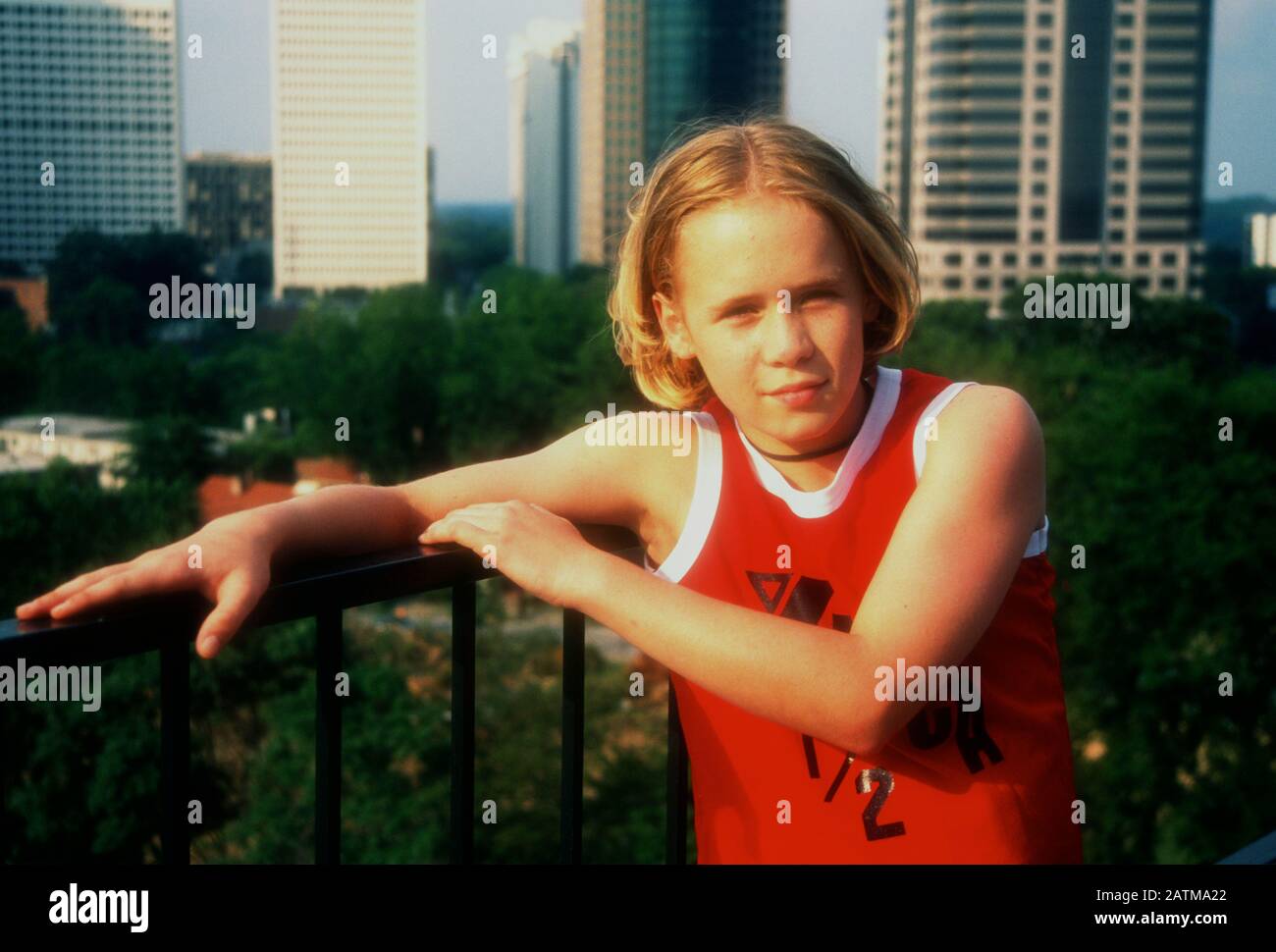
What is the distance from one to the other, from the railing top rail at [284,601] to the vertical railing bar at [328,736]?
1.4 inches

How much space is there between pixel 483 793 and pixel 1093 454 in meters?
11.6

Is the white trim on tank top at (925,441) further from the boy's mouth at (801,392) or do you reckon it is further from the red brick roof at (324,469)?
the red brick roof at (324,469)

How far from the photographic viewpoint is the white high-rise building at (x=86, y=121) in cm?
5728

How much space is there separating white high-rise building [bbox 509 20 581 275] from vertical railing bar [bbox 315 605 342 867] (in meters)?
98.1

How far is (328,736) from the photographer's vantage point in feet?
5.38

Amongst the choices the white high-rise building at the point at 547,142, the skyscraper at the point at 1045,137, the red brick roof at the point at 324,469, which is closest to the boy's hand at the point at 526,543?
the red brick roof at the point at 324,469

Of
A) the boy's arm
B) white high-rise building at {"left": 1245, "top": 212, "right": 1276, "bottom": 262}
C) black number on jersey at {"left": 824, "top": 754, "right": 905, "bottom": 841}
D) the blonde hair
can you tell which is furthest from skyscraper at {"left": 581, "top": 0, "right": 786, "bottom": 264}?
black number on jersey at {"left": 824, "top": 754, "right": 905, "bottom": 841}

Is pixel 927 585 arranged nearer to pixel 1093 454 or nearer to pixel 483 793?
pixel 483 793

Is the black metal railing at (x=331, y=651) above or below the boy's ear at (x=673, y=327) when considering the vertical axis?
below

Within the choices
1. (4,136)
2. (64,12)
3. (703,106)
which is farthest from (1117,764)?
(64,12)

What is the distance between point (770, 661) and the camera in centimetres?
161

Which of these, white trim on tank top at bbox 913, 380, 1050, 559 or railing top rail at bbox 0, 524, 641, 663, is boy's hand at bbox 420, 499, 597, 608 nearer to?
railing top rail at bbox 0, 524, 641, 663

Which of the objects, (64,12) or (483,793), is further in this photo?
(64,12)
